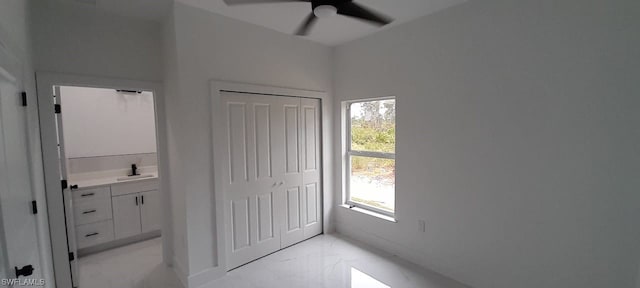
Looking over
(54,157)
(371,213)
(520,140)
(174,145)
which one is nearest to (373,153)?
(371,213)

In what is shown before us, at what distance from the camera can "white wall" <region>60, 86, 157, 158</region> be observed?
3430mm

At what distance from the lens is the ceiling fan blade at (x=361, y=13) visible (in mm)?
1752

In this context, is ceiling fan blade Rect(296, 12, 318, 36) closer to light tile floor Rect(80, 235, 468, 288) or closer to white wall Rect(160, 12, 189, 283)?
white wall Rect(160, 12, 189, 283)

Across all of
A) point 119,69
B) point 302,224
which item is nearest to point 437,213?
point 302,224

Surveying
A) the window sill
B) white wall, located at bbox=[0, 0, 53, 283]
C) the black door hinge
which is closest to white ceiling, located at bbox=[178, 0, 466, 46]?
white wall, located at bbox=[0, 0, 53, 283]

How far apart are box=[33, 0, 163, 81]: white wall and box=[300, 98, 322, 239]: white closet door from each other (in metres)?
1.74

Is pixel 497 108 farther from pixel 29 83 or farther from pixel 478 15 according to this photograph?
pixel 29 83

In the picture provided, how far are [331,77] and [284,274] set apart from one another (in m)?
2.56

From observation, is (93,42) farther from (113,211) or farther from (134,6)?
(113,211)

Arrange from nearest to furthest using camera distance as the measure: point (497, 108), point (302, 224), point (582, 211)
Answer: point (582, 211) < point (497, 108) < point (302, 224)

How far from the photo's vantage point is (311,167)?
136 inches

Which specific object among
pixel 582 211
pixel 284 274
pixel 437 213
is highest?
pixel 582 211

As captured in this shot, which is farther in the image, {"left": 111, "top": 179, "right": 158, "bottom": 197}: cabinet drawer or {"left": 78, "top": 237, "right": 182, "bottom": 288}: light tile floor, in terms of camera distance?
{"left": 111, "top": 179, "right": 158, "bottom": 197}: cabinet drawer

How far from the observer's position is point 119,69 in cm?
248
